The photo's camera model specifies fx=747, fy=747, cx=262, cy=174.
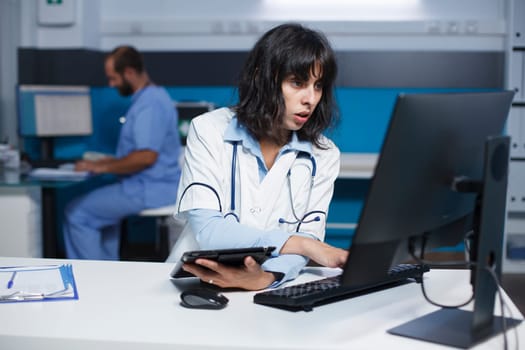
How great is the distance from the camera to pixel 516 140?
444 cm

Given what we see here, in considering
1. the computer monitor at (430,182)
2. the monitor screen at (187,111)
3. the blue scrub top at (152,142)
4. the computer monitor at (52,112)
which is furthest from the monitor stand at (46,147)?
the computer monitor at (430,182)

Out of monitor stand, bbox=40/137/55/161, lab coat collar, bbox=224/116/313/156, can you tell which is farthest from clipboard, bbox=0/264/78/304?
monitor stand, bbox=40/137/55/161

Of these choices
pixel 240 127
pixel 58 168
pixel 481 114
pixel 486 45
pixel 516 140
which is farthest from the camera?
pixel 486 45

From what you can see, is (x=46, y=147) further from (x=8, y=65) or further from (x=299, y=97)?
(x=299, y=97)

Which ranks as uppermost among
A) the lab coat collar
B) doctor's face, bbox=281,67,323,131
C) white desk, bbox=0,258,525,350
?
doctor's face, bbox=281,67,323,131

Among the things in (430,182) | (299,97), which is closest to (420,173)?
(430,182)

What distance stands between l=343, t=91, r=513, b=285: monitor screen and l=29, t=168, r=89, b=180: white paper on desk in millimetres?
2587

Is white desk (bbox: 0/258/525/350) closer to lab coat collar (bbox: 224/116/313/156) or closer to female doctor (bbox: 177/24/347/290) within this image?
female doctor (bbox: 177/24/347/290)

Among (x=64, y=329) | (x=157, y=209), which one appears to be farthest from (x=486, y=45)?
(x=64, y=329)

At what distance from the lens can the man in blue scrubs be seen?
386 cm

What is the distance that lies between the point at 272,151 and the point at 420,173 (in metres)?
0.85

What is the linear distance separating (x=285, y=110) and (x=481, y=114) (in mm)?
727

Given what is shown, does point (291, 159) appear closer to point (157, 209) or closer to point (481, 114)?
point (481, 114)

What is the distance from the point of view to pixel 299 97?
188cm
